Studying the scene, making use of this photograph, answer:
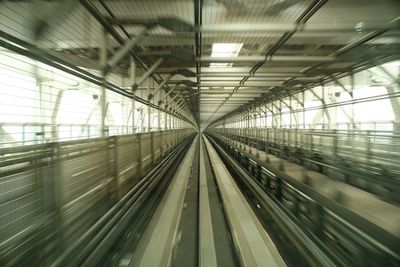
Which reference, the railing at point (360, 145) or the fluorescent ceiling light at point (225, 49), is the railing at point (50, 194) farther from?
the railing at point (360, 145)

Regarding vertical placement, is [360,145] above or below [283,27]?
below

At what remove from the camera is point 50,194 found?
85.9 inches

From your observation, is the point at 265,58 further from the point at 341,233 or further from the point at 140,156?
the point at 341,233

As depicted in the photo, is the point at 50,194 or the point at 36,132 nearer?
the point at 50,194

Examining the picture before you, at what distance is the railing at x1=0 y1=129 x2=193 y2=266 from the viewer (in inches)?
70.2

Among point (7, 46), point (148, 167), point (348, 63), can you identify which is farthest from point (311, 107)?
point (7, 46)

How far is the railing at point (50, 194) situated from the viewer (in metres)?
1.78

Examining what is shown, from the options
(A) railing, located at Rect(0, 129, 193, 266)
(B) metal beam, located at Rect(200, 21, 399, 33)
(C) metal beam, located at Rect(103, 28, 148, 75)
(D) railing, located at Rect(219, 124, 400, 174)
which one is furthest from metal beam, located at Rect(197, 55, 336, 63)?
(A) railing, located at Rect(0, 129, 193, 266)

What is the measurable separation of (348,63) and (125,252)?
689 centimetres

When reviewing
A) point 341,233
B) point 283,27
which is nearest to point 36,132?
point 341,233

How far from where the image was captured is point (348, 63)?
6.95m

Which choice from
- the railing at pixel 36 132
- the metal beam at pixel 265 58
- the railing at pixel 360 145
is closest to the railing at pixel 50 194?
the railing at pixel 36 132

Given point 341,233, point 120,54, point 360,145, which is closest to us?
point 341,233

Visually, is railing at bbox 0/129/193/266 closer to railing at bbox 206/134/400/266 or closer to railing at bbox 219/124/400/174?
railing at bbox 206/134/400/266
